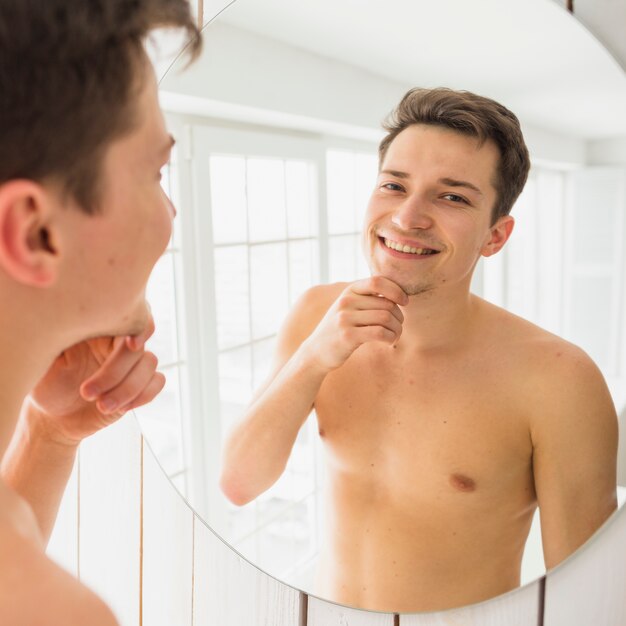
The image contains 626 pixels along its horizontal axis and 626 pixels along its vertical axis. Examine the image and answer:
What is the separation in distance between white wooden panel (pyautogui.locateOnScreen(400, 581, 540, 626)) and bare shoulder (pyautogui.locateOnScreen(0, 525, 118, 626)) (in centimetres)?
45

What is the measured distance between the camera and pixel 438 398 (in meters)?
0.74

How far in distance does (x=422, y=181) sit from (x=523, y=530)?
0.39 meters

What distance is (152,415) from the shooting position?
0.96m

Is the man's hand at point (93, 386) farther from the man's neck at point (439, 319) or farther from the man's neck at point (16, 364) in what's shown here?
the man's neck at point (439, 319)

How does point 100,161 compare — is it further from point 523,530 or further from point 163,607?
point 163,607

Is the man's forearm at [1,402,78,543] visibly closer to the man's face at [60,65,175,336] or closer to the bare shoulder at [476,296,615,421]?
the man's face at [60,65,175,336]

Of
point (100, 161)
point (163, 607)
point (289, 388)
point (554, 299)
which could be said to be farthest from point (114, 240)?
point (163, 607)

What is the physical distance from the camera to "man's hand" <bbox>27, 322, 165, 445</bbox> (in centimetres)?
78

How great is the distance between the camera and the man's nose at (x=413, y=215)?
27.8 inches

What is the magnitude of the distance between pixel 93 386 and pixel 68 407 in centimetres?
7

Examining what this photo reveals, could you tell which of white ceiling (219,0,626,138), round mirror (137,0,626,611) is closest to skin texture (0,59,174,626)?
round mirror (137,0,626,611)

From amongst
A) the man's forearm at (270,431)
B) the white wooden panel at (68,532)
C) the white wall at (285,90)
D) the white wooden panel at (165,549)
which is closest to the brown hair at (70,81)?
the white wall at (285,90)

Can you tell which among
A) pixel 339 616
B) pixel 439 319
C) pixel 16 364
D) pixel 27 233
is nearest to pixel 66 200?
pixel 27 233

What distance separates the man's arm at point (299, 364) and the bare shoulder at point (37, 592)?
0.36 metres
